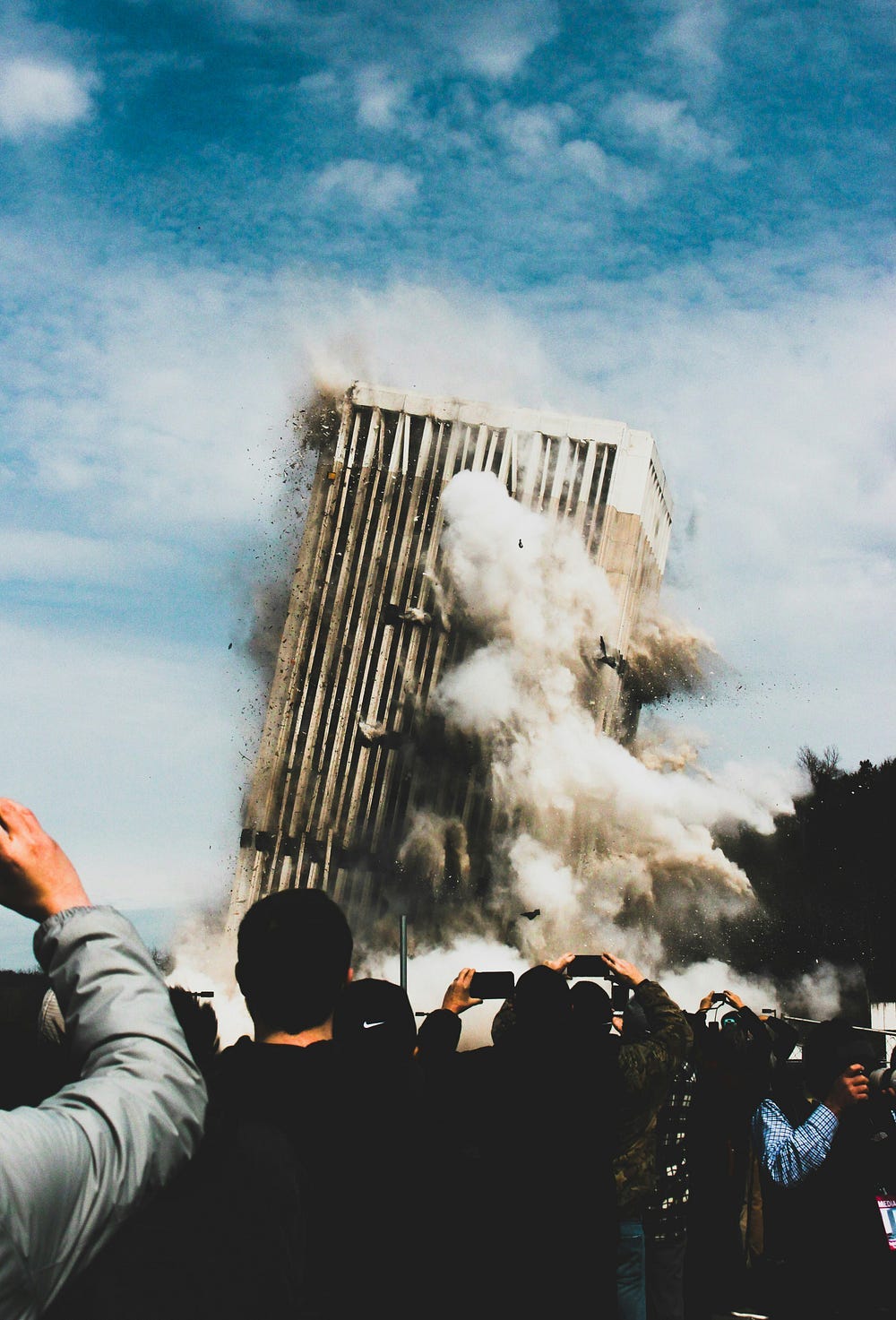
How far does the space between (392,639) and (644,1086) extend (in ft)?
74.6

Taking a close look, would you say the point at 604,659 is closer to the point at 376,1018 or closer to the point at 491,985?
the point at 491,985

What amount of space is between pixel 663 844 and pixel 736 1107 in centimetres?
2253

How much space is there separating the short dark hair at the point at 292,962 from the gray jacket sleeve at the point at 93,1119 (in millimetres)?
930

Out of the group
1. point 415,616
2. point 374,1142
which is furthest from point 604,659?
point 374,1142

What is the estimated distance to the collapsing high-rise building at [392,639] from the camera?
26219mm

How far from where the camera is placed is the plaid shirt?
15.7ft

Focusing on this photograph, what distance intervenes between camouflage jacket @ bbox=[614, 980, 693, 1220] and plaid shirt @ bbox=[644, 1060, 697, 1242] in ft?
0.83

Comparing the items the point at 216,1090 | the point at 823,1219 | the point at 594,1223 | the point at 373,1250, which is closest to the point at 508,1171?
the point at 594,1223

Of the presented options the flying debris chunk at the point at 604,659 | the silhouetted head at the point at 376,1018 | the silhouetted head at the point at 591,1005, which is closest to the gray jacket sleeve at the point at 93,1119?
the silhouetted head at the point at 376,1018

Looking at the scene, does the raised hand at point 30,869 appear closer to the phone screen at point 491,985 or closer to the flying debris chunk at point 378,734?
the phone screen at point 491,985

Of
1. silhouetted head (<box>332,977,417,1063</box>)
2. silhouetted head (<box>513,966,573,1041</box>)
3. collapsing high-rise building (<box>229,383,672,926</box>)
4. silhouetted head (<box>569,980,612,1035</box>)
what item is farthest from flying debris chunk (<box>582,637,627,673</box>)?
silhouetted head (<box>332,977,417,1063</box>)

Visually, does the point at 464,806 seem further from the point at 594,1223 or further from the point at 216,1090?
the point at 216,1090

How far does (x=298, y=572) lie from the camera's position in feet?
90.5

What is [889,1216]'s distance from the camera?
14.8 ft
